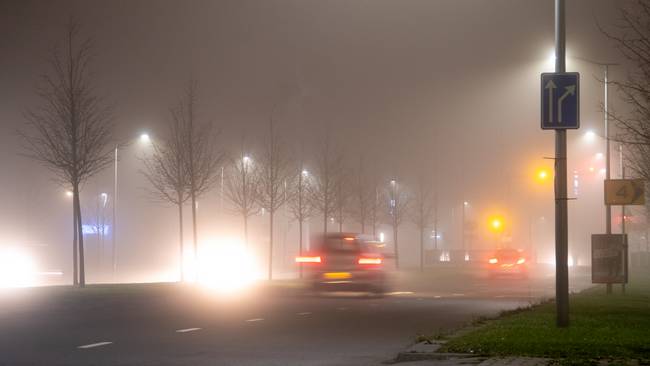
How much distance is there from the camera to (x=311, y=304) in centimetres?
2712

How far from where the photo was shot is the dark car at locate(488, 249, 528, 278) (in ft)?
176

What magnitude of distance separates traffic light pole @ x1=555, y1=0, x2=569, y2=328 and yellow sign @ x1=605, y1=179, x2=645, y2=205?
→ 45.3ft

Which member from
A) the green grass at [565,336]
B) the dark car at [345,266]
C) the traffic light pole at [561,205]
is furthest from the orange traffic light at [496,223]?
the traffic light pole at [561,205]

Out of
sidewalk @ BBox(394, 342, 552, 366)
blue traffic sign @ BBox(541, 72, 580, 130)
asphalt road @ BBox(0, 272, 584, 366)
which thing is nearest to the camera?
sidewalk @ BBox(394, 342, 552, 366)

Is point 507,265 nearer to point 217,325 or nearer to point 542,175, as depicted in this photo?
point 542,175

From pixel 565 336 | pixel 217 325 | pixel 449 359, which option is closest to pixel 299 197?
pixel 217 325

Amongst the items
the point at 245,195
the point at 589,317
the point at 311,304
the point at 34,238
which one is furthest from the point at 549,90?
the point at 34,238

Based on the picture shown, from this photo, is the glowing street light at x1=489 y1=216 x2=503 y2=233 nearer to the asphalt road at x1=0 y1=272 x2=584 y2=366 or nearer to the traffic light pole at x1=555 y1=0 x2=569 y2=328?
the asphalt road at x1=0 y1=272 x2=584 y2=366

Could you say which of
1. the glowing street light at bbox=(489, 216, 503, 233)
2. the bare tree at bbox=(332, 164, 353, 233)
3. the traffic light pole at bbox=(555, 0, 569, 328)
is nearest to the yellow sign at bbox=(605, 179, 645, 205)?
the traffic light pole at bbox=(555, 0, 569, 328)

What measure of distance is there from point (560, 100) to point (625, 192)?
1418 centimetres

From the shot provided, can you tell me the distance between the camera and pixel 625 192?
29219 mm

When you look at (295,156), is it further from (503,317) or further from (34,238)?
(503,317)

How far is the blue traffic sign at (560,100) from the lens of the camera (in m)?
16.0

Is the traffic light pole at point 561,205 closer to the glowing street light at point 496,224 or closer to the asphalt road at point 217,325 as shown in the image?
the asphalt road at point 217,325
